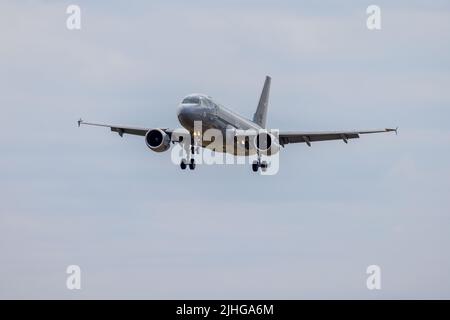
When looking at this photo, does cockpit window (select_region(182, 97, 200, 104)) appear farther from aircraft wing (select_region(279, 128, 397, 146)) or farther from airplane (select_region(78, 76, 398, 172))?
aircraft wing (select_region(279, 128, 397, 146))

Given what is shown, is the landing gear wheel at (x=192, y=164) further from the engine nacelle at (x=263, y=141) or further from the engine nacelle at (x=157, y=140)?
the engine nacelle at (x=263, y=141)

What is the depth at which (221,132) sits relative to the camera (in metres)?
87.9

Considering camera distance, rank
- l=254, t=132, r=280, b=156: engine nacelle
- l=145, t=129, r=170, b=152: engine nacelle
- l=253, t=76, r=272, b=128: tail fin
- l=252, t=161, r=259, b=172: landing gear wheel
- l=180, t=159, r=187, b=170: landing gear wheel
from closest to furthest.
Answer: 1. l=254, t=132, r=280, b=156: engine nacelle
2. l=145, t=129, r=170, b=152: engine nacelle
3. l=180, t=159, r=187, b=170: landing gear wheel
4. l=252, t=161, r=259, b=172: landing gear wheel
5. l=253, t=76, r=272, b=128: tail fin

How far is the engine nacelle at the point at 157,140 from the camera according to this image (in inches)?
3558

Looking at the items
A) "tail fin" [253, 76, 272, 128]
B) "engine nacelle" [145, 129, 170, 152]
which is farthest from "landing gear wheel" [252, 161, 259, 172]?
"tail fin" [253, 76, 272, 128]

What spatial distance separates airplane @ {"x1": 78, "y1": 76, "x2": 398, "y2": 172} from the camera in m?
86.6

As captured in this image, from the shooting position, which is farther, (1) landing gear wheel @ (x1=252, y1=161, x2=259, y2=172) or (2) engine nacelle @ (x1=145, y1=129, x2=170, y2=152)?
(1) landing gear wheel @ (x1=252, y1=161, x2=259, y2=172)

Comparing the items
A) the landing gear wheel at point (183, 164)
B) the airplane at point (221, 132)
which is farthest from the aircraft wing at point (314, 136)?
the landing gear wheel at point (183, 164)
